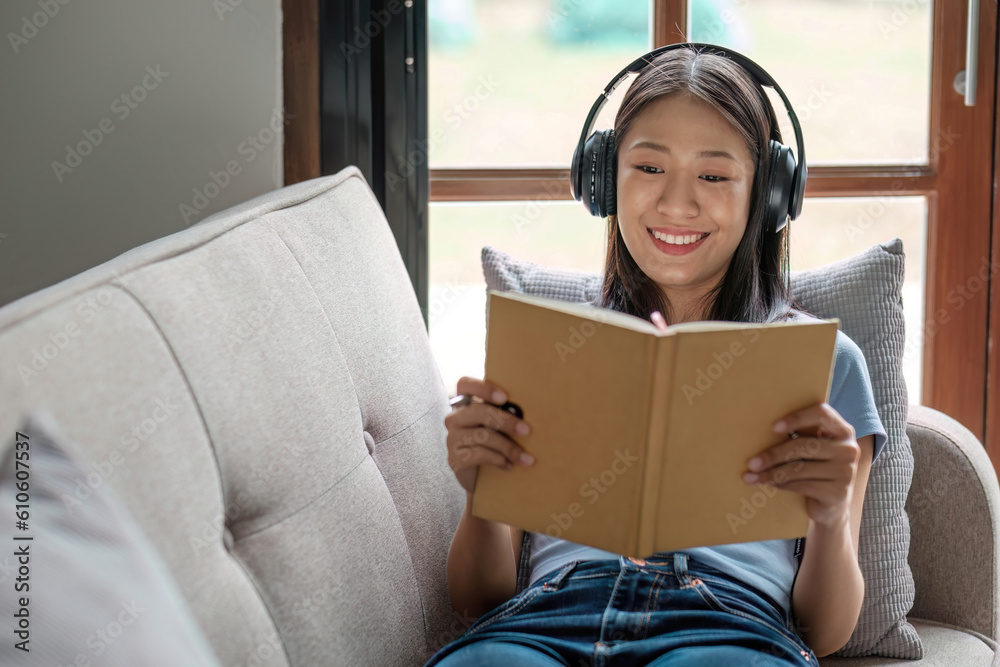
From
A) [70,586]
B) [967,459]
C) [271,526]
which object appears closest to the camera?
[70,586]

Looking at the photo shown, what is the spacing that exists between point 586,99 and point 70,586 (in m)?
1.52

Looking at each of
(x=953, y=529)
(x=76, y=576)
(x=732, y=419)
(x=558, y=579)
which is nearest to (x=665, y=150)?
(x=732, y=419)

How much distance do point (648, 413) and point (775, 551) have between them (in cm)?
40

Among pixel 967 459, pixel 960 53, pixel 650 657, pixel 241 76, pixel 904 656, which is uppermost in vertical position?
pixel 960 53

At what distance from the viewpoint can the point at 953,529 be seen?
1.24m

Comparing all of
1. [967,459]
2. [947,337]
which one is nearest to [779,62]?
[947,337]

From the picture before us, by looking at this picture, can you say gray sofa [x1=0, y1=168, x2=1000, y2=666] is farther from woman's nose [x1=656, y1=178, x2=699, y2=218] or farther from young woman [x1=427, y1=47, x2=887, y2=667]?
woman's nose [x1=656, y1=178, x2=699, y2=218]

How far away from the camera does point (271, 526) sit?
2.41 ft

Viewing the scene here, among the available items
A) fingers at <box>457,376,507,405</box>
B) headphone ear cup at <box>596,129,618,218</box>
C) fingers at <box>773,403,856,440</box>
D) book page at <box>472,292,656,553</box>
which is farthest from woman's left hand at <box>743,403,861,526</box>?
headphone ear cup at <box>596,129,618,218</box>

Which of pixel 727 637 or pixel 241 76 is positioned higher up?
pixel 241 76

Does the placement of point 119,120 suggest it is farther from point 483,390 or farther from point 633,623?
point 633,623

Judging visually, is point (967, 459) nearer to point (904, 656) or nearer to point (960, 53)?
point (904, 656)

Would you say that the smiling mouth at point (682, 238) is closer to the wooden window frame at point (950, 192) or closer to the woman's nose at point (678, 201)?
the woman's nose at point (678, 201)

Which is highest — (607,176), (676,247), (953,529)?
(607,176)
